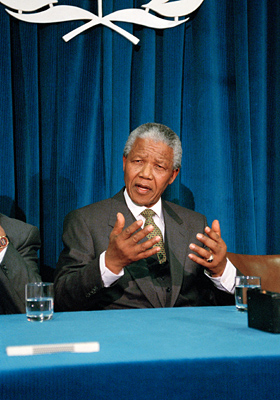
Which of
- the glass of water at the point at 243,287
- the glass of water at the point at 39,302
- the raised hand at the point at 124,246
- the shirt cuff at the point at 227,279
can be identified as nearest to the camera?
the glass of water at the point at 39,302

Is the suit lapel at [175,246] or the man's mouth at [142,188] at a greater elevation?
the man's mouth at [142,188]

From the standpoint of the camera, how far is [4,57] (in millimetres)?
2211

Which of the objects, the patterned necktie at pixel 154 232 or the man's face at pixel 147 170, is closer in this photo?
the patterned necktie at pixel 154 232

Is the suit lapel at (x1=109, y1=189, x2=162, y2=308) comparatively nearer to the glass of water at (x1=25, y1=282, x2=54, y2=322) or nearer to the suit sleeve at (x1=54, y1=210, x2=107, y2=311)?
the suit sleeve at (x1=54, y1=210, x2=107, y2=311)

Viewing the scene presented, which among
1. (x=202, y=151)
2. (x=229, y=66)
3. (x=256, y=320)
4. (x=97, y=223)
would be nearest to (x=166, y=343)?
(x=256, y=320)

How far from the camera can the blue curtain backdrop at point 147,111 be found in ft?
7.42

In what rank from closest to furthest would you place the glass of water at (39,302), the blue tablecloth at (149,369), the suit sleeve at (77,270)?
1. the blue tablecloth at (149,369)
2. the glass of water at (39,302)
3. the suit sleeve at (77,270)

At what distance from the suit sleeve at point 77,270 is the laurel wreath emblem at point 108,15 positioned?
107cm

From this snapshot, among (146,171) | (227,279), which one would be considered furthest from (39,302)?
(146,171)

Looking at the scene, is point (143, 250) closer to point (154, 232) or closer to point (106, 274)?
point (106, 274)

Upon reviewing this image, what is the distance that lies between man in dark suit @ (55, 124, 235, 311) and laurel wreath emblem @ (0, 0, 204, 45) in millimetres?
676

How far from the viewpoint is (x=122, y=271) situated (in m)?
1.48

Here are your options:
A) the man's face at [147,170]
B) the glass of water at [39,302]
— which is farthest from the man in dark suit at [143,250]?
the glass of water at [39,302]

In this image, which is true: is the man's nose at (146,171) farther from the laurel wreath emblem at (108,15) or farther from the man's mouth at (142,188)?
the laurel wreath emblem at (108,15)
